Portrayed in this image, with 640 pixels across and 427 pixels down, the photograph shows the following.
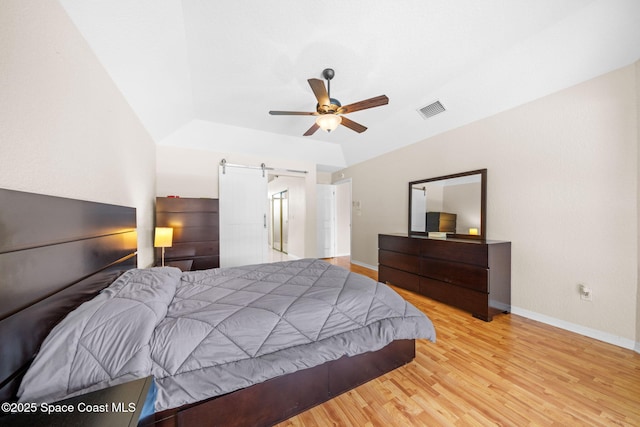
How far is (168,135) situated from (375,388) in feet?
13.9

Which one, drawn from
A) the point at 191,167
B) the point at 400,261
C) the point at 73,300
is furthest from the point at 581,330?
the point at 191,167

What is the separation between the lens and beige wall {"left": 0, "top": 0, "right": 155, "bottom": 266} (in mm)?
878

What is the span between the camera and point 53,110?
111 centimetres

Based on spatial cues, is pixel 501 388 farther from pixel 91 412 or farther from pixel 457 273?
pixel 91 412

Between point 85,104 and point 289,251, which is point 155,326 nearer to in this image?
point 85,104

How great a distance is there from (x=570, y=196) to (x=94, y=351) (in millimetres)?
3635

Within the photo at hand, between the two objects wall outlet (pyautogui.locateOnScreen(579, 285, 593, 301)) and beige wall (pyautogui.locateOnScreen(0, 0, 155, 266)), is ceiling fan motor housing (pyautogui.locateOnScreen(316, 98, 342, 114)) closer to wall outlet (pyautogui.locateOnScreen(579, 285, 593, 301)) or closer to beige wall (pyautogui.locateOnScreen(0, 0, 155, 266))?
beige wall (pyautogui.locateOnScreen(0, 0, 155, 266))

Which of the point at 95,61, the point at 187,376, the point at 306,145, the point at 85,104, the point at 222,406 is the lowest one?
the point at 222,406

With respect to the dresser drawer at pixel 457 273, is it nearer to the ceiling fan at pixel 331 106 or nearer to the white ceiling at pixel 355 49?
the white ceiling at pixel 355 49

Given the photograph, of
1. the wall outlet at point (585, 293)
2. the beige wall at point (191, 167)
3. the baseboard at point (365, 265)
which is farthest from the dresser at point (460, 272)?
the beige wall at point (191, 167)

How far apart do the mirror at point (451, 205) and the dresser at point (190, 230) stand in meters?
3.18

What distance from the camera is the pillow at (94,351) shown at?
0.78 meters

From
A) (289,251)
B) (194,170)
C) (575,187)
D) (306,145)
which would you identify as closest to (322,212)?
(289,251)

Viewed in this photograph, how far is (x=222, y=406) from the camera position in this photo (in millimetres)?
1053
